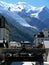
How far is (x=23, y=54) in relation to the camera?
1623cm

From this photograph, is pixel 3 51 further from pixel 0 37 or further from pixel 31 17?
pixel 31 17

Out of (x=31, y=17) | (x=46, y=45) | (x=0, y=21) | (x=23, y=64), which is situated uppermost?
Answer: (x=31, y=17)

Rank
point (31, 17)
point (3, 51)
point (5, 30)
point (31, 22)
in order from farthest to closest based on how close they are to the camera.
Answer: point (31, 17), point (31, 22), point (5, 30), point (3, 51)

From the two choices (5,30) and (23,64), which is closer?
(23,64)

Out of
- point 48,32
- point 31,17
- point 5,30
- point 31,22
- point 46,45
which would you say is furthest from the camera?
point 31,17

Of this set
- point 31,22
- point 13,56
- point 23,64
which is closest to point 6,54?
point 13,56

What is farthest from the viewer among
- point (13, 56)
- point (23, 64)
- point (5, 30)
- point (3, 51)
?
point (5, 30)

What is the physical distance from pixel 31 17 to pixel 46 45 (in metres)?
62.7

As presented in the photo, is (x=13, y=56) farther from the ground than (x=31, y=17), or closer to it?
closer to it

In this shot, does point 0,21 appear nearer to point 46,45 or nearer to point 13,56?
point 13,56

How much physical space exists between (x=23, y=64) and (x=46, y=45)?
5831 mm

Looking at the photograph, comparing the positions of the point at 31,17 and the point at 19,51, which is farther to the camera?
the point at 31,17

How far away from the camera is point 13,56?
54.1ft

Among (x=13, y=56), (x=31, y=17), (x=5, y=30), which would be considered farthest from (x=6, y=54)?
(x=31, y=17)
